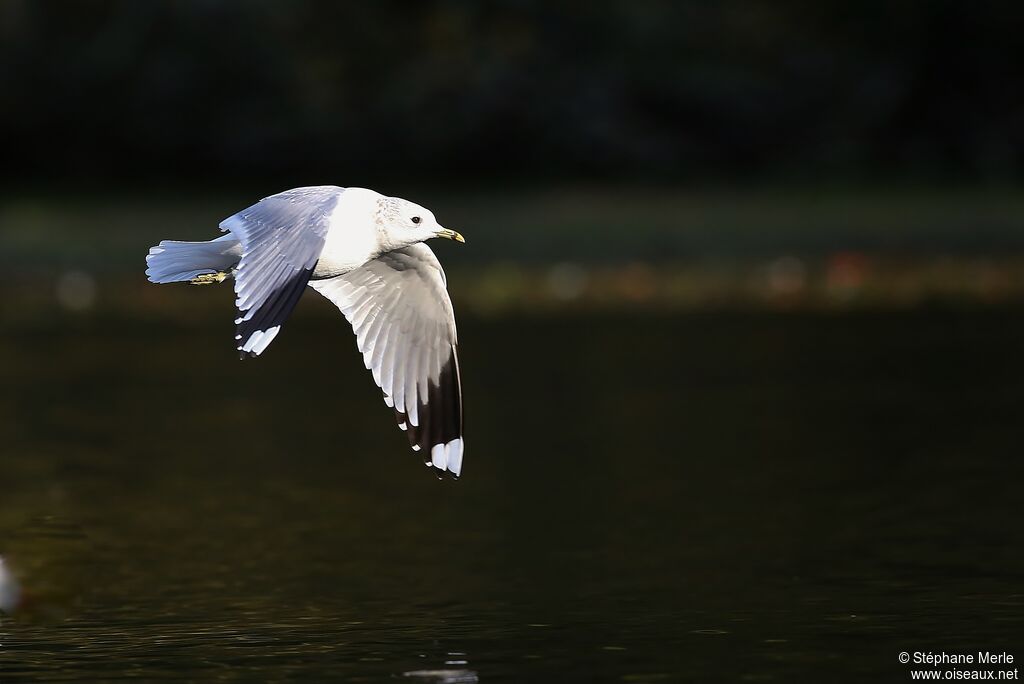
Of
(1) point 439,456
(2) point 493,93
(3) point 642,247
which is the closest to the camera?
(1) point 439,456

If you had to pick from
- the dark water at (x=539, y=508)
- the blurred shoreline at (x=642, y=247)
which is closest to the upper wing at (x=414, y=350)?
the dark water at (x=539, y=508)

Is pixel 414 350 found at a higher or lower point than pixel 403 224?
lower

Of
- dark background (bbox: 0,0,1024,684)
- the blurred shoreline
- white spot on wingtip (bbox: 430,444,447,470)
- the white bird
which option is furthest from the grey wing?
the blurred shoreline

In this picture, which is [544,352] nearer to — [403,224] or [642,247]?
[642,247]

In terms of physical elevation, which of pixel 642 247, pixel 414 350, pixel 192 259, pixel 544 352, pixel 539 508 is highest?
pixel 642 247

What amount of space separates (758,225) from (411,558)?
54.7 feet

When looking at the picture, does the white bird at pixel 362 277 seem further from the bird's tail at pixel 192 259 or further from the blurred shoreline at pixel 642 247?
the blurred shoreline at pixel 642 247

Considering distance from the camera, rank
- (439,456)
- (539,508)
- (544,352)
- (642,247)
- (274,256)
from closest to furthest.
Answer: (274,256), (439,456), (539,508), (544,352), (642,247)

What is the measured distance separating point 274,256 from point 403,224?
0.64 metres

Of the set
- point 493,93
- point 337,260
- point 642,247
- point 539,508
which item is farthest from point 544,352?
point 493,93

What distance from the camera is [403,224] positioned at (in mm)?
7922

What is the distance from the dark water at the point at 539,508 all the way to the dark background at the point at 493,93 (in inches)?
524

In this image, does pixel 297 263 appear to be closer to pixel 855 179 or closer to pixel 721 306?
pixel 721 306

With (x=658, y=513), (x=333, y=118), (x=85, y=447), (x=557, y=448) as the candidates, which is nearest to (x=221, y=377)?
(x=85, y=447)
